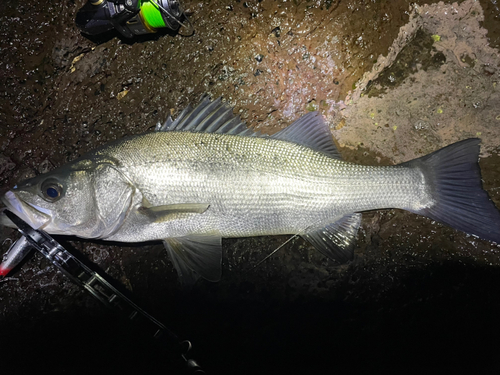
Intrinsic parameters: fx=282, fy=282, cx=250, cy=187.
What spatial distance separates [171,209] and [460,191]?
5.53ft

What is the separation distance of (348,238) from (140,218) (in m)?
1.29

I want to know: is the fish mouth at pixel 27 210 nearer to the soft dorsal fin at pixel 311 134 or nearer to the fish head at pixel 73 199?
the fish head at pixel 73 199

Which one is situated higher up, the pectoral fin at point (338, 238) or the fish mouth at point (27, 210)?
the fish mouth at point (27, 210)

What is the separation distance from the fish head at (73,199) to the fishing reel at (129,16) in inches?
37.4

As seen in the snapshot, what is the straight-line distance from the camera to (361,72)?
1.92m

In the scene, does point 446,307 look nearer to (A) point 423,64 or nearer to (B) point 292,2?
(A) point 423,64

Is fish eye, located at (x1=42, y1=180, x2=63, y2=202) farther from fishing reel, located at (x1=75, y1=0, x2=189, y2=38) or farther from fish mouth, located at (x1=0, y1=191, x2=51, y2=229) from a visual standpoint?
fishing reel, located at (x1=75, y1=0, x2=189, y2=38)

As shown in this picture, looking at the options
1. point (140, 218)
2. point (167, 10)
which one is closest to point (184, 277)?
point (140, 218)

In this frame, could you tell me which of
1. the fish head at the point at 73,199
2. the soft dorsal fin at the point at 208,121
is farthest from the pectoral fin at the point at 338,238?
the fish head at the point at 73,199

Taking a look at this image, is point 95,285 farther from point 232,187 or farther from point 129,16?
point 129,16

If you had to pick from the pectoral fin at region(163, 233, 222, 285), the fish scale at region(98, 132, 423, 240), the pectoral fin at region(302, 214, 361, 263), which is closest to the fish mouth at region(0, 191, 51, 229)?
the fish scale at region(98, 132, 423, 240)

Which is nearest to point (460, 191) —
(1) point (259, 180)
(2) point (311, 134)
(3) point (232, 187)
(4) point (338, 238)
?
(4) point (338, 238)

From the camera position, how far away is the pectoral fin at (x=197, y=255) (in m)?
1.78

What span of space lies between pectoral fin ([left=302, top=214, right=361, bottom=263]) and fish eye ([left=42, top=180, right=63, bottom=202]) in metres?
1.50
